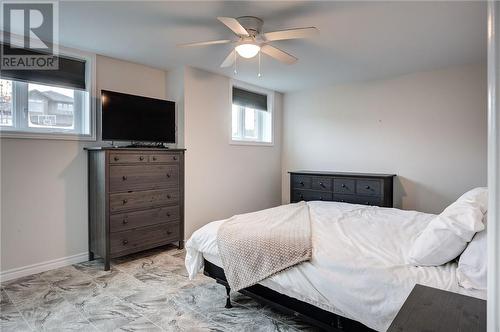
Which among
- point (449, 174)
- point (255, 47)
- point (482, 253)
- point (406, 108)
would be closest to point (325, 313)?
point (482, 253)

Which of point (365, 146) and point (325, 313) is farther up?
point (365, 146)

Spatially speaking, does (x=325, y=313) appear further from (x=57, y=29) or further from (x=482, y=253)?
(x=57, y=29)

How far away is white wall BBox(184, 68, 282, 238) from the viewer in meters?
→ 3.97

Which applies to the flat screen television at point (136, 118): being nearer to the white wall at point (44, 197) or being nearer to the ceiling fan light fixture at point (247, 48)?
the white wall at point (44, 197)

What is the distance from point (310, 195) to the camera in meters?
4.61

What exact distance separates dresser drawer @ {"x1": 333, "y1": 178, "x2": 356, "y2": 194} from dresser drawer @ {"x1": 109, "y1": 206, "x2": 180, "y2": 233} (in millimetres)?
2327

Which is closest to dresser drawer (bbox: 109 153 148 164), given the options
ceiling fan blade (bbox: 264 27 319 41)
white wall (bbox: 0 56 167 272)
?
white wall (bbox: 0 56 167 272)

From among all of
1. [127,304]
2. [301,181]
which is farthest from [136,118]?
[301,181]

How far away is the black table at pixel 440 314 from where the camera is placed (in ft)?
3.02

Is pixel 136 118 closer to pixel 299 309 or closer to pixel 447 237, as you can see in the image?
pixel 299 309

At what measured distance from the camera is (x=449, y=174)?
392cm

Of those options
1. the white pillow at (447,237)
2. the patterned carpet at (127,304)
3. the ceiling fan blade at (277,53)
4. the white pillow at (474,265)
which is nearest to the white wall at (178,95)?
the ceiling fan blade at (277,53)

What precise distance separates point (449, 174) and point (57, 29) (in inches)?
192

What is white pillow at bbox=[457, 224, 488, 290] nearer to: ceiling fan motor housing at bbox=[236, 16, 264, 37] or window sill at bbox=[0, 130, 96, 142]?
ceiling fan motor housing at bbox=[236, 16, 264, 37]
